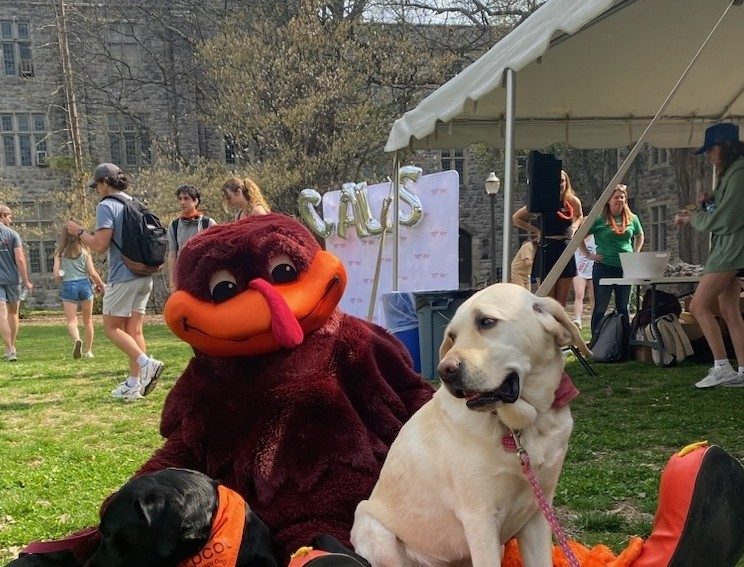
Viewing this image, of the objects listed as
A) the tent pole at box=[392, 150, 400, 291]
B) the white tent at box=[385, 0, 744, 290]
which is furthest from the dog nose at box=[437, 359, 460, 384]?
the tent pole at box=[392, 150, 400, 291]

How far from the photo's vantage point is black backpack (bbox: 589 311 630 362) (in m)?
7.41

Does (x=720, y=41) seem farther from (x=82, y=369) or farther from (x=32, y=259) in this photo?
(x=32, y=259)

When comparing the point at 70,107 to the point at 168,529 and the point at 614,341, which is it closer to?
the point at 614,341

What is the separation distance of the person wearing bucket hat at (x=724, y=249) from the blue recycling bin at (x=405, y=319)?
8.63 ft

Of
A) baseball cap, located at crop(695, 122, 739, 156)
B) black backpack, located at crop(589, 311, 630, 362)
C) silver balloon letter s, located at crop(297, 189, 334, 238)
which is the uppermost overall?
baseball cap, located at crop(695, 122, 739, 156)

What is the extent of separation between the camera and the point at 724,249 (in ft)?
16.8

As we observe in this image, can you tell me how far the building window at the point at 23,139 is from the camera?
25.0 m

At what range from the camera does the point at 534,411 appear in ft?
5.66

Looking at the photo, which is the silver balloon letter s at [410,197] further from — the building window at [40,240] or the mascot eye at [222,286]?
the building window at [40,240]

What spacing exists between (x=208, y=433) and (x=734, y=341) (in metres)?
4.74

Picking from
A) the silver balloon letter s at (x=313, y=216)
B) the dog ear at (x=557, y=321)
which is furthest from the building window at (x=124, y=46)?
the dog ear at (x=557, y=321)

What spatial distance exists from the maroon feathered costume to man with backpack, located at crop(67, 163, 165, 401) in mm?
3564

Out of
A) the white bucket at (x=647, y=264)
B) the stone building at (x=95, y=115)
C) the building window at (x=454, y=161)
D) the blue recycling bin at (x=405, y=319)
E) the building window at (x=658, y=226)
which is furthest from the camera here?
the building window at (x=454, y=161)

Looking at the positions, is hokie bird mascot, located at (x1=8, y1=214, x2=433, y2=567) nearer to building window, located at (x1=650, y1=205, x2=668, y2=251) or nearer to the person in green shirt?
the person in green shirt
